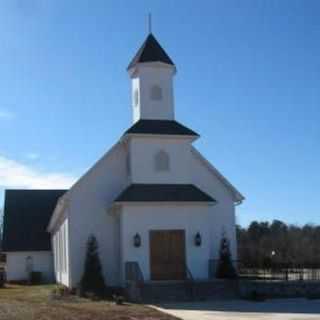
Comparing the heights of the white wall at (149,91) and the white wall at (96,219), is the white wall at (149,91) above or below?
above

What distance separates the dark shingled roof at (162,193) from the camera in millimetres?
31297

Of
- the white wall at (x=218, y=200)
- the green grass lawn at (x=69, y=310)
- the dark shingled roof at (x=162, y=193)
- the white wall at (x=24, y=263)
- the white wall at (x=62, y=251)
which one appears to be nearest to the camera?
the green grass lawn at (x=69, y=310)

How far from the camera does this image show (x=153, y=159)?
108 ft

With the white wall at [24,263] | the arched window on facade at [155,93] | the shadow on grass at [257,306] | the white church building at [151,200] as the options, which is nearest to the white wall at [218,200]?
the white church building at [151,200]

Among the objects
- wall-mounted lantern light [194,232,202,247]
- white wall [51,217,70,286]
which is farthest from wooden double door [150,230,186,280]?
white wall [51,217,70,286]

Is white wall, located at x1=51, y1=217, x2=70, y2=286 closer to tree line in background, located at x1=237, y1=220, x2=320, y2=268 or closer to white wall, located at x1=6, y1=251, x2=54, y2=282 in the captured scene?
white wall, located at x1=6, y1=251, x2=54, y2=282

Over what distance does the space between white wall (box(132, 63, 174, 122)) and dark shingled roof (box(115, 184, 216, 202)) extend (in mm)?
3957

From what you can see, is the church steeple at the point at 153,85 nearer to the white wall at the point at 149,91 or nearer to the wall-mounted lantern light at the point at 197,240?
the white wall at the point at 149,91

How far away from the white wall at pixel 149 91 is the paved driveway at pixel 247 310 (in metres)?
10.9

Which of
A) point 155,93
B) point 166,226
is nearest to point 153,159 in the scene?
point 166,226

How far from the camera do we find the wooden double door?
31.5 m

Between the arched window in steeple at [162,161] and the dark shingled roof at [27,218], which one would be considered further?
the dark shingled roof at [27,218]

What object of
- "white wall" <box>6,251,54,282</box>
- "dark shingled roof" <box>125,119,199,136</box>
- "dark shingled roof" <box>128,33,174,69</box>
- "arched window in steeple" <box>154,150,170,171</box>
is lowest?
"white wall" <box>6,251,54,282</box>

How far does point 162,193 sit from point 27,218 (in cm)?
2045
